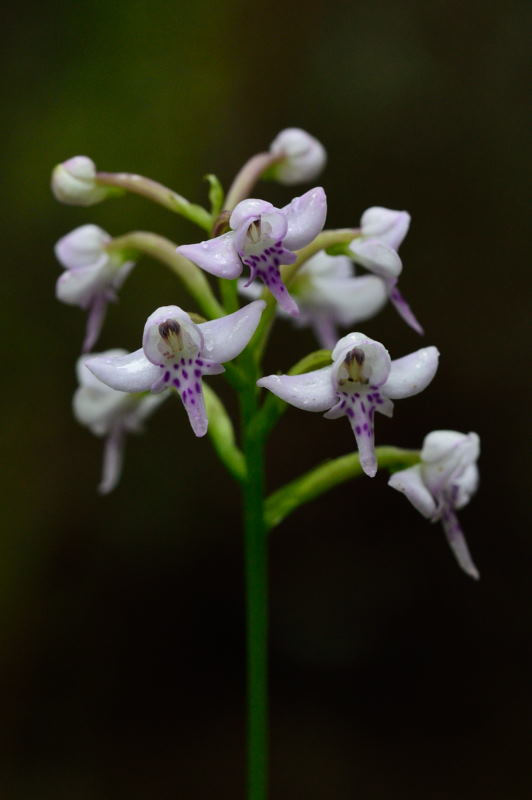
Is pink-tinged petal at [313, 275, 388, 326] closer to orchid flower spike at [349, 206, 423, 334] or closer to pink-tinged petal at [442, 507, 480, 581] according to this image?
orchid flower spike at [349, 206, 423, 334]

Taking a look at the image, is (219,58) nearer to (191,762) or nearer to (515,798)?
(191,762)

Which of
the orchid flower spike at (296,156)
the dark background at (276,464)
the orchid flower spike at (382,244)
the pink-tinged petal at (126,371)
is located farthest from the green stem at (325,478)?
the dark background at (276,464)

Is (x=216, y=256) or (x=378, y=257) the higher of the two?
→ (x=378, y=257)

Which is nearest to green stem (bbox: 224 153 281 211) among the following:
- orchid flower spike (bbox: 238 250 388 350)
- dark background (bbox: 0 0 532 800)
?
Answer: orchid flower spike (bbox: 238 250 388 350)

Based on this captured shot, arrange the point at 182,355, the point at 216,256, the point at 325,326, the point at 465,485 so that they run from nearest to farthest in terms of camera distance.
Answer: the point at 216,256 < the point at 182,355 < the point at 465,485 < the point at 325,326

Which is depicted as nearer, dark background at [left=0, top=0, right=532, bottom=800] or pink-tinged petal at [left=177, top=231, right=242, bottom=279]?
pink-tinged petal at [left=177, top=231, right=242, bottom=279]

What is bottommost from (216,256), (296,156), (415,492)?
(415,492)

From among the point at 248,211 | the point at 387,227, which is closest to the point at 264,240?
the point at 248,211

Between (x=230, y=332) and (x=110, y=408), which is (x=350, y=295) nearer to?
(x=110, y=408)
